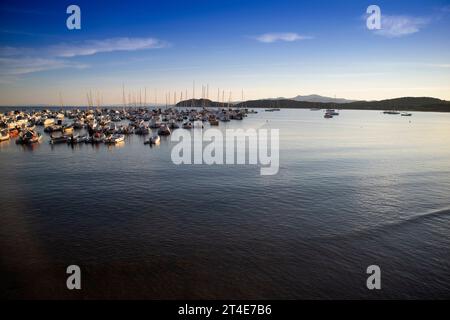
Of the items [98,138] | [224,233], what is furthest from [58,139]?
[224,233]

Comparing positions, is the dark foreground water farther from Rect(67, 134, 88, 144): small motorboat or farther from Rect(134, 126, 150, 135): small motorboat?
Rect(134, 126, 150, 135): small motorboat

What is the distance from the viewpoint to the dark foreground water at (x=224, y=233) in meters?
16.9

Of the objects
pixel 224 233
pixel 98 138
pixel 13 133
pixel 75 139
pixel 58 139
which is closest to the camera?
pixel 224 233

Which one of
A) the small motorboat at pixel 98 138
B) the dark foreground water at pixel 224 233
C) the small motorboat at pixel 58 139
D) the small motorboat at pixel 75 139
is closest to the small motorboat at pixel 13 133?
the small motorboat at pixel 58 139

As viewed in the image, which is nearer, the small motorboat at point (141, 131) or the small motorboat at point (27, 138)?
the small motorboat at point (27, 138)

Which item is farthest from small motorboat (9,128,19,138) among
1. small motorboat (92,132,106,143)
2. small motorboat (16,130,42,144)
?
small motorboat (92,132,106,143)

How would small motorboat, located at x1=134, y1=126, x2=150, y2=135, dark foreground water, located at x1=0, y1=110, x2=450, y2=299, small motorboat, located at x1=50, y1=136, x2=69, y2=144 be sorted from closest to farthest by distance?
1. dark foreground water, located at x1=0, y1=110, x2=450, y2=299
2. small motorboat, located at x1=50, y1=136, x2=69, y2=144
3. small motorboat, located at x1=134, y1=126, x2=150, y2=135

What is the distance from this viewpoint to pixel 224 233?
2305 cm

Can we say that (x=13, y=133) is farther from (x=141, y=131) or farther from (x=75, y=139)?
(x=141, y=131)

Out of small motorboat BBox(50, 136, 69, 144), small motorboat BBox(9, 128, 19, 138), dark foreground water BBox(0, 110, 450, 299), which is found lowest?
dark foreground water BBox(0, 110, 450, 299)

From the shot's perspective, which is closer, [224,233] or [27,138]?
[224,233]

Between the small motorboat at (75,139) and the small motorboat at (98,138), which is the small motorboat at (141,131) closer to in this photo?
the small motorboat at (98,138)

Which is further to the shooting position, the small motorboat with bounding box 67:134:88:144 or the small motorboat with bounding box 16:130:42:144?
the small motorboat with bounding box 16:130:42:144

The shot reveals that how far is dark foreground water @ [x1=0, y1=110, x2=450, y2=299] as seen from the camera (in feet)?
55.6
